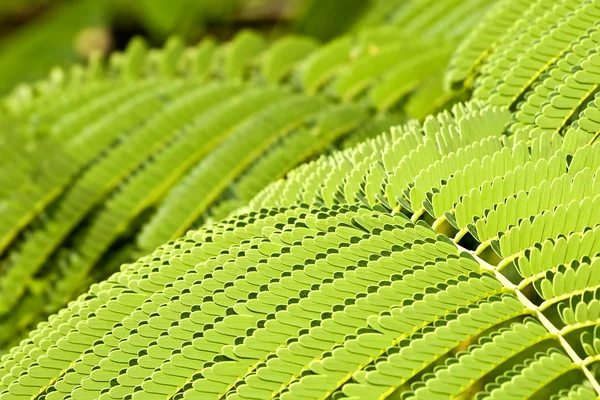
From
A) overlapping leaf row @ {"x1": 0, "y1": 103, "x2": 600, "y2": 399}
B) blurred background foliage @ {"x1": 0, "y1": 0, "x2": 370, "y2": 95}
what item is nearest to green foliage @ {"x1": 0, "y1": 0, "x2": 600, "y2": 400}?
overlapping leaf row @ {"x1": 0, "y1": 103, "x2": 600, "y2": 399}

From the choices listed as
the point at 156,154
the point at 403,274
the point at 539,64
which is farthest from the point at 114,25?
the point at 403,274

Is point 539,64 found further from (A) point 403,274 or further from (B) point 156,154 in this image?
(B) point 156,154

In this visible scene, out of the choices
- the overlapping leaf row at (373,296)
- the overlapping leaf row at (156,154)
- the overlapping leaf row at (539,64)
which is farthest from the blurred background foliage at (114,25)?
the overlapping leaf row at (373,296)

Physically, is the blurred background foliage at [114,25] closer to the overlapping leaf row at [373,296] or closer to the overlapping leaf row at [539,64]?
the overlapping leaf row at [539,64]

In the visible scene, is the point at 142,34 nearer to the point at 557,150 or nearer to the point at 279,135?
the point at 279,135

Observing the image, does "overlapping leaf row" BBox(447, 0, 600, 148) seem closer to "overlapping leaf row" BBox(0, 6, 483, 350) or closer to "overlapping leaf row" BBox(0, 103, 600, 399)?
"overlapping leaf row" BBox(0, 103, 600, 399)
